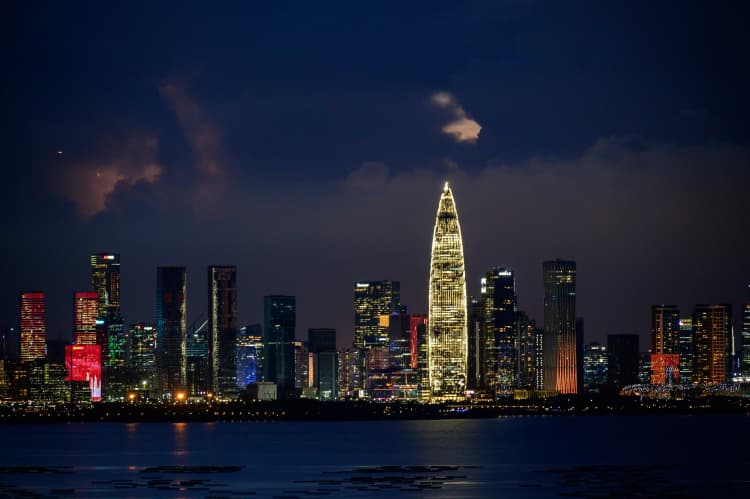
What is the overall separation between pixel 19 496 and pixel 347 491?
76.6ft

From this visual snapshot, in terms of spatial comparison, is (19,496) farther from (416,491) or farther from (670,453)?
(670,453)

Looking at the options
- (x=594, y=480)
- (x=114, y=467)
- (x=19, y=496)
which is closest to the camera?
(x=19, y=496)

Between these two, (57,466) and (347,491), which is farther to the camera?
(57,466)

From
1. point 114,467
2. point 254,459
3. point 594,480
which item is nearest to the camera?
point 594,480

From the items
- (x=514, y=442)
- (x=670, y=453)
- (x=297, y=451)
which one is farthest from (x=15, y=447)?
(x=670, y=453)

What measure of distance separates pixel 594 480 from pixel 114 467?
4899 centimetres

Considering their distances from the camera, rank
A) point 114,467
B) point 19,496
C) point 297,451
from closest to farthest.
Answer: point 19,496 → point 114,467 → point 297,451

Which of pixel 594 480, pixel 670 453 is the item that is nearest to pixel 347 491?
pixel 594 480

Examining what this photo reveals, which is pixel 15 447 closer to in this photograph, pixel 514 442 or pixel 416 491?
pixel 514 442

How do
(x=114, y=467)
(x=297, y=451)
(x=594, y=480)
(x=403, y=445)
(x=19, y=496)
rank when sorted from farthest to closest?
(x=403, y=445)
(x=297, y=451)
(x=114, y=467)
(x=594, y=480)
(x=19, y=496)

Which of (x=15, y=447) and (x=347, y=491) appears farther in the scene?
(x=15, y=447)

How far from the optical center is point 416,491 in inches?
4252

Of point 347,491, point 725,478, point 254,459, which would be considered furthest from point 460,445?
point 347,491

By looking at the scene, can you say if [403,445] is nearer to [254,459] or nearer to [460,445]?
[460,445]
